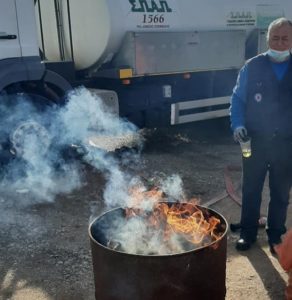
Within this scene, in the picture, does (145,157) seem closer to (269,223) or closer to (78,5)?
(78,5)

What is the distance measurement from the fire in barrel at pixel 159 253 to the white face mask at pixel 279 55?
155 cm

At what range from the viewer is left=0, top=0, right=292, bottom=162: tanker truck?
6113 millimetres

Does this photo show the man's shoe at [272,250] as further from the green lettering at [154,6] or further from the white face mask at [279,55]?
the green lettering at [154,6]

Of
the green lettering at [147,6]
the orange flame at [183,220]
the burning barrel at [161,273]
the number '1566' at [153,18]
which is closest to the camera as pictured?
the burning barrel at [161,273]

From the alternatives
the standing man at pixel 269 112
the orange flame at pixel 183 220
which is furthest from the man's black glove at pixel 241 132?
the orange flame at pixel 183 220

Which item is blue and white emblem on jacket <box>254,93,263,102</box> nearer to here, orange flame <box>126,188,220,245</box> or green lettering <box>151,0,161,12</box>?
orange flame <box>126,188,220,245</box>

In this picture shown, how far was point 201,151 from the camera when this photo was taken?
7.84 m

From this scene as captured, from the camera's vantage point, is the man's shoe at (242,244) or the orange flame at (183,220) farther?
the man's shoe at (242,244)

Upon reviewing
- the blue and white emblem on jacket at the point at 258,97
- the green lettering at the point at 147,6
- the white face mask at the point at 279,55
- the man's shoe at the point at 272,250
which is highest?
the green lettering at the point at 147,6

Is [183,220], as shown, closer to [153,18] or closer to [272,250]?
[272,250]

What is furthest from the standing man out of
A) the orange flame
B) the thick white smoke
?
the thick white smoke

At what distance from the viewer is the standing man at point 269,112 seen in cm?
376

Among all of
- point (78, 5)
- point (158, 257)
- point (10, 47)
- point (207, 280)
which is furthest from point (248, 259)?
point (78, 5)

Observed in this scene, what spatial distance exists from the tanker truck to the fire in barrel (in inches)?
138
